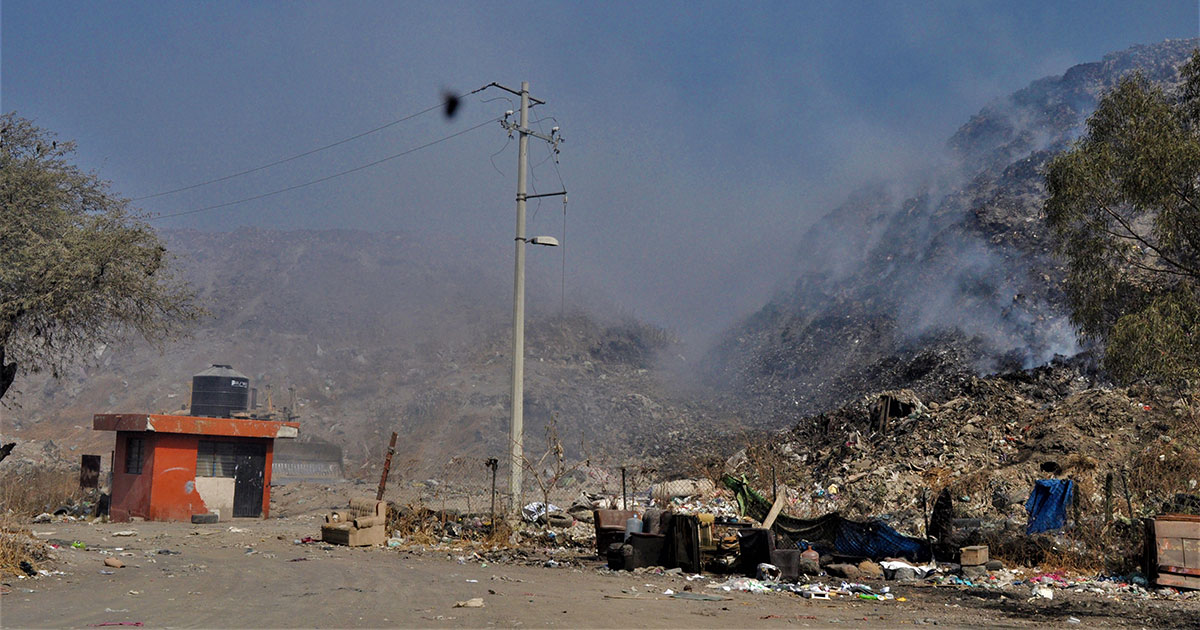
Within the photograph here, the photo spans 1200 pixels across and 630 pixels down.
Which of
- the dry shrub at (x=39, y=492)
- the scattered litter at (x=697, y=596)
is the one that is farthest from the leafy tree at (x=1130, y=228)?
the dry shrub at (x=39, y=492)

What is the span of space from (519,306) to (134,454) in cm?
1220

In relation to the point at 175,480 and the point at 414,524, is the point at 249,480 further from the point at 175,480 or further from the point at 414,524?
the point at 414,524

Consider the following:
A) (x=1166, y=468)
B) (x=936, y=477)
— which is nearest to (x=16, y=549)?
(x=936, y=477)

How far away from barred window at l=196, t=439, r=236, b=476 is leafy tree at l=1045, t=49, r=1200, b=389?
21.4m

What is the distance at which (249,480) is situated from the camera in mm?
24516

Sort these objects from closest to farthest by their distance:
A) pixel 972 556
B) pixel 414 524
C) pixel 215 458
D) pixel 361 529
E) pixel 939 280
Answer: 1. pixel 972 556
2. pixel 361 529
3. pixel 414 524
4. pixel 215 458
5. pixel 939 280

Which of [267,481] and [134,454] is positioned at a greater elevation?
[134,454]

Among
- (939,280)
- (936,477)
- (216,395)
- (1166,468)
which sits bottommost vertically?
(936,477)

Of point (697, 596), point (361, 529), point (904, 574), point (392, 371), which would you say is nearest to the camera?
point (697, 596)

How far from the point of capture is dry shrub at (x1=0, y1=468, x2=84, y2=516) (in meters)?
21.7

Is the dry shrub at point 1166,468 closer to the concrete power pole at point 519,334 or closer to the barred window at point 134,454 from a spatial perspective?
the concrete power pole at point 519,334

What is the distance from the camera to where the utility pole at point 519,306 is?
18.6 meters

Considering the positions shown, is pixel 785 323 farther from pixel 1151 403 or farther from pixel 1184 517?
pixel 1184 517

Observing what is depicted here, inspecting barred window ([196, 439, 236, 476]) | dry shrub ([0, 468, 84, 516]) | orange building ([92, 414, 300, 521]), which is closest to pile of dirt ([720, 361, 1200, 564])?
orange building ([92, 414, 300, 521])
